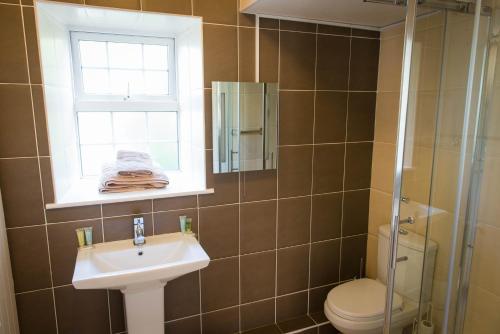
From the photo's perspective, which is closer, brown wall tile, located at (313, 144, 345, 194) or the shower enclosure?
the shower enclosure

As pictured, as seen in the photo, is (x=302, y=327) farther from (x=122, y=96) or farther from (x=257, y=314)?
(x=122, y=96)

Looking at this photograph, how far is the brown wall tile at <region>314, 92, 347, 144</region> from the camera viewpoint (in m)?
2.26

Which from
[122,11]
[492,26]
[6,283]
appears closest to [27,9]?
[122,11]

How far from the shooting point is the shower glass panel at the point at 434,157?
1253 millimetres

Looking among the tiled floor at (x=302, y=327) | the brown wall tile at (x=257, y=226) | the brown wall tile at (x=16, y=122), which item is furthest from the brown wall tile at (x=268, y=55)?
the tiled floor at (x=302, y=327)

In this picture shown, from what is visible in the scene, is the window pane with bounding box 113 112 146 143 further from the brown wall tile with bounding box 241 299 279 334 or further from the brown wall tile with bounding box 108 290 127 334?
the brown wall tile with bounding box 241 299 279 334

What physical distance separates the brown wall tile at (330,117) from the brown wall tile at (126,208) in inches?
45.0

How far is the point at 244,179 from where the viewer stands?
2.12 metres

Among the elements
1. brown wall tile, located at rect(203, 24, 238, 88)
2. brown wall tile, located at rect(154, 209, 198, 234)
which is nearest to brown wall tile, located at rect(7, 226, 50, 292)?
brown wall tile, located at rect(154, 209, 198, 234)

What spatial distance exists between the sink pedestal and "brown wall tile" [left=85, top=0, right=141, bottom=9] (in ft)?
4.53

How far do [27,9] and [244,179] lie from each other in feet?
4.53

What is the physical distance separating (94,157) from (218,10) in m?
1.23

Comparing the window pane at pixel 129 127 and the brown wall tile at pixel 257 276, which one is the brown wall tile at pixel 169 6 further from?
the brown wall tile at pixel 257 276

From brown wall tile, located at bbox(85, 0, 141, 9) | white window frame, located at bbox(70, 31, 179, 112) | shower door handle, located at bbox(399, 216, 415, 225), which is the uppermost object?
brown wall tile, located at bbox(85, 0, 141, 9)
